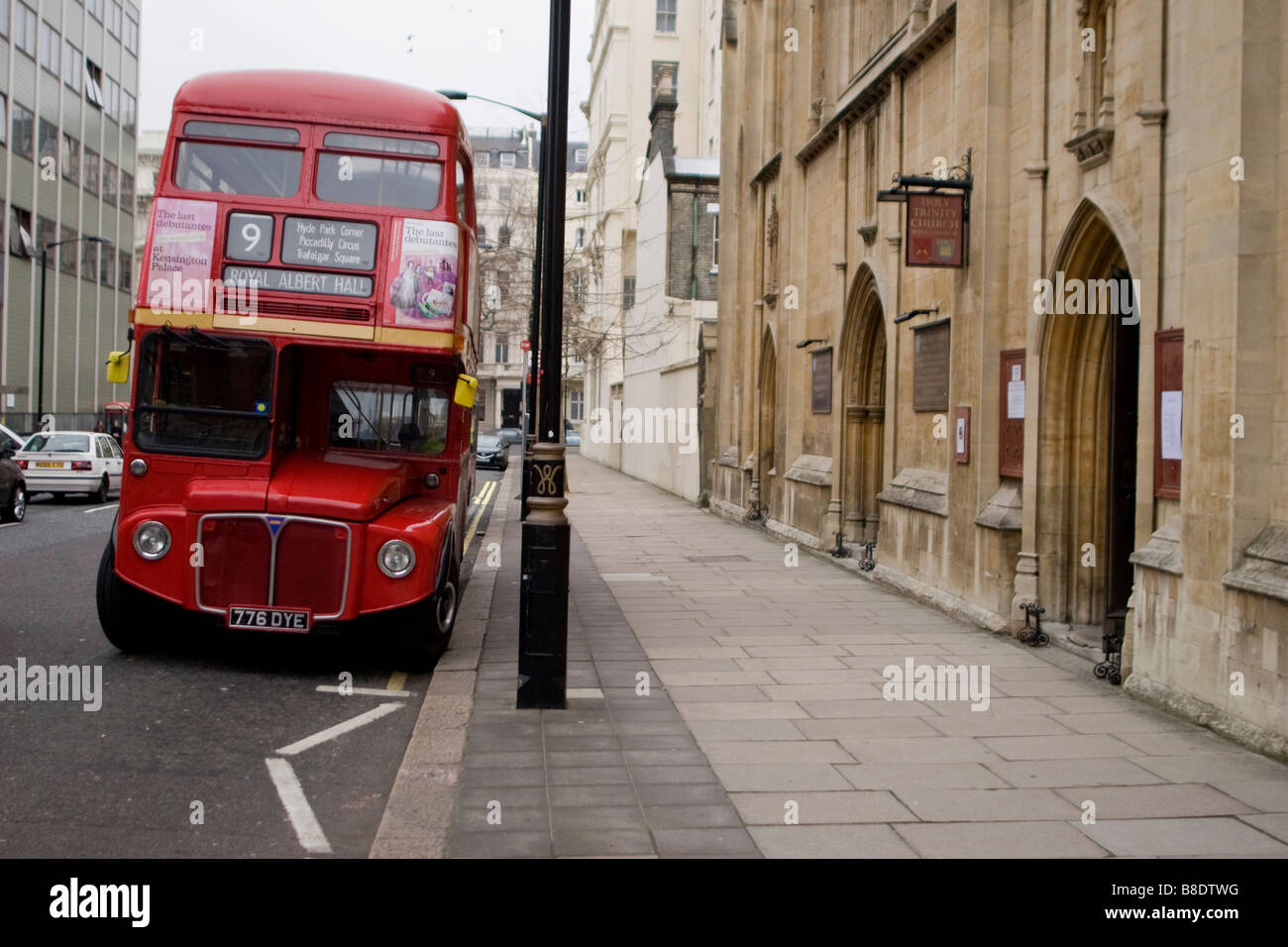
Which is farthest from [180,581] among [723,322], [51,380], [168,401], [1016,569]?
[51,380]

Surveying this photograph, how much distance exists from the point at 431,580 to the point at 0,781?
3427 millimetres

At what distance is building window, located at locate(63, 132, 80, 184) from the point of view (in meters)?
53.3

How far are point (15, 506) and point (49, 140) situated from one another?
36.2 m

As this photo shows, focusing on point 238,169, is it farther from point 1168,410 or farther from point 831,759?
point 1168,410

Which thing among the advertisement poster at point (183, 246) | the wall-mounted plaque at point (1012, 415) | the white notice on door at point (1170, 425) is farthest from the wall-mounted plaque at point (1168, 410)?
the advertisement poster at point (183, 246)

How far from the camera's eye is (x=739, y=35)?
26906 mm

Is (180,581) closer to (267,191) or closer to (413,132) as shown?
(267,191)

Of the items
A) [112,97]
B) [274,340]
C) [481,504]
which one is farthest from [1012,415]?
[112,97]

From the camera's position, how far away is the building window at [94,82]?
5597 centimetres

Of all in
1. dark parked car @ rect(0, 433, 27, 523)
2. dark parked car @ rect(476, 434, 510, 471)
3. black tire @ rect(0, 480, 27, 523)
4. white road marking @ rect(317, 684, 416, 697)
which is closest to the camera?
white road marking @ rect(317, 684, 416, 697)

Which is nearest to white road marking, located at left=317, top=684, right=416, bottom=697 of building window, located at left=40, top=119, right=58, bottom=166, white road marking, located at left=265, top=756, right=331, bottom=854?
white road marking, located at left=265, top=756, right=331, bottom=854

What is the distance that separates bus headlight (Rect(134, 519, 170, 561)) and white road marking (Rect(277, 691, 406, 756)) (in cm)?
204

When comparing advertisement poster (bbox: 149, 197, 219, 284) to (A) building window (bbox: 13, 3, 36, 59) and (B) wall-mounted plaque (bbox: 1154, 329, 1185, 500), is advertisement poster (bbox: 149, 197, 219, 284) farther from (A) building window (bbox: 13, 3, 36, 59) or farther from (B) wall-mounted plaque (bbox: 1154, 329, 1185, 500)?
(A) building window (bbox: 13, 3, 36, 59)

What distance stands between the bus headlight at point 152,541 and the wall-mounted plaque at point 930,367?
780 cm
